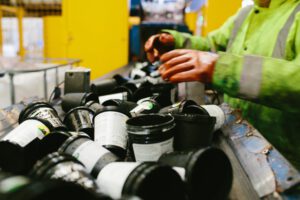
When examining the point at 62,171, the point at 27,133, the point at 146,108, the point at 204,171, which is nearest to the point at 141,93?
the point at 146,108

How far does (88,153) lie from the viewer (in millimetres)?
750

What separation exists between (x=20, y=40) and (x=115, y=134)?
209 inches

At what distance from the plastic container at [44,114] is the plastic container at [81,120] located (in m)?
0.05

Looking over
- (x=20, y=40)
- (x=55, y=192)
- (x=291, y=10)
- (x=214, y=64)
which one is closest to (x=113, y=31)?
(x=20, y=40)

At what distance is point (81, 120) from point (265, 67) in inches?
25.8

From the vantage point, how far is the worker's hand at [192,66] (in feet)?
3.44

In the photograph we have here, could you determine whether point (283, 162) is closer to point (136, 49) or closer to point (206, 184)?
point (206, 184)

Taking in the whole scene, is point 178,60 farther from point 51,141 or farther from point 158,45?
point 158,45

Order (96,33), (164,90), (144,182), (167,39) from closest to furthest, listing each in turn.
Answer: (144,182) < (164,90) < (167,39) < (96,33)

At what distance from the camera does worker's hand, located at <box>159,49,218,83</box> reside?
1.05 meters

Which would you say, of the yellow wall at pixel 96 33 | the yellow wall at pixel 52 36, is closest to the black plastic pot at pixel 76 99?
the yellow wall at pixel 96 33

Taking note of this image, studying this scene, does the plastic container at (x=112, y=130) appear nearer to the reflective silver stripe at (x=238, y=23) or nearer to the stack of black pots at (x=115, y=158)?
the stack of black pots at (x=115, y=158)

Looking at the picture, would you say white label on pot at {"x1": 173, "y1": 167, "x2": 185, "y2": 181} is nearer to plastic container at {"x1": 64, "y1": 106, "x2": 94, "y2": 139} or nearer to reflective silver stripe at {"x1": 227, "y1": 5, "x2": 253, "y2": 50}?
plastic container at {"x1": 64, "y1": 106, "x2": 94, "y2": 139}

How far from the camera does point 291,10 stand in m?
1.41
